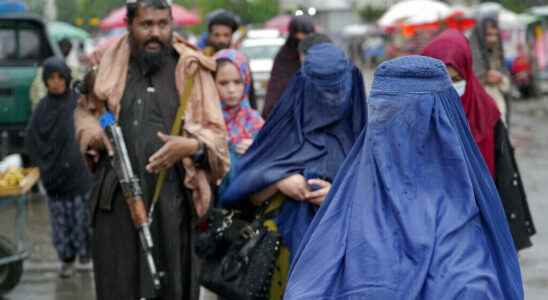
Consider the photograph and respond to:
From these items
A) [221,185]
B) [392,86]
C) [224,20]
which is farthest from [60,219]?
[392,86]

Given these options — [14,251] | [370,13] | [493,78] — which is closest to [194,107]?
[14,251]

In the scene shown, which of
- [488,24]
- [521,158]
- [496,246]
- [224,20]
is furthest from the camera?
[521,158]

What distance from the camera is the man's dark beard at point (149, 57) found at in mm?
5809

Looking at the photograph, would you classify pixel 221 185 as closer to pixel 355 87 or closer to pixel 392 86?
pixel 355 87

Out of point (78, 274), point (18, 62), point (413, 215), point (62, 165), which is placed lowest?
point (78, 274)

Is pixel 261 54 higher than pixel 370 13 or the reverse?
higher

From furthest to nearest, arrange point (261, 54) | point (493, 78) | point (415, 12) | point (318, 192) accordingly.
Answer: point (261, 54), point (415, 12), point (493, 78), point (318, 192)

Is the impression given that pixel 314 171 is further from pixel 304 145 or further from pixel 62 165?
pixel 62 165

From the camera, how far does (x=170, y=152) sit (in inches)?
221

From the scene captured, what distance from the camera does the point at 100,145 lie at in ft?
19.1

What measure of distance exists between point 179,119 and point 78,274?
13.2 ft

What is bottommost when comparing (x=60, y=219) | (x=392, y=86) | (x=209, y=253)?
(x=60, y=219)

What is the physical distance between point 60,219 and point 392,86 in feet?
20.1

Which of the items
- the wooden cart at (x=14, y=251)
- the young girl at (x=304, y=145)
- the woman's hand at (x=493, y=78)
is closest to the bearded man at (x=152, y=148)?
the young girl at (x=304, y=145)
